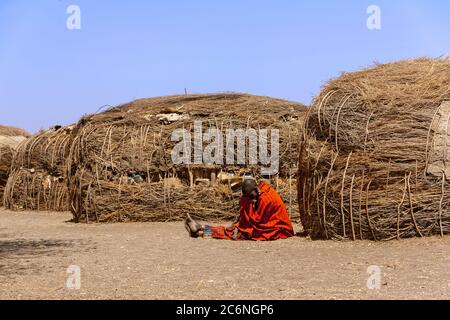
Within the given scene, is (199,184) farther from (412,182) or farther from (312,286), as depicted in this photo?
(312,286)

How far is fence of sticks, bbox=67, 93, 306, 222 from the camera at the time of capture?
15.6 m

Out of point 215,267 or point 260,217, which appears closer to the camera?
point 215,267

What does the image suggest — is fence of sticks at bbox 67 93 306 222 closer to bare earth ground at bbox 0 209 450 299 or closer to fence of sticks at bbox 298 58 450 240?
bare earth ground at bbox 0 209 450 299

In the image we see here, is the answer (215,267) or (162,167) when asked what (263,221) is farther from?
(162,167)

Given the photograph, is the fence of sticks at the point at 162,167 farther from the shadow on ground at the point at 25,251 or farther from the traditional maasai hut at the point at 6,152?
the traditional maasai hut at the point at 6,152

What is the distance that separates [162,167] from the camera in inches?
622

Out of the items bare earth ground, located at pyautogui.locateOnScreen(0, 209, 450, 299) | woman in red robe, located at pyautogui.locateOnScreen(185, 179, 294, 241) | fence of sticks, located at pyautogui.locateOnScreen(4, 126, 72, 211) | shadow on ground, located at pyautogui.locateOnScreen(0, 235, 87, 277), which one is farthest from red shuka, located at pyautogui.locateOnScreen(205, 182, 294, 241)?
fence of sticks, located at pyautogui.locateOnScreen(4, 126, 72, 211)

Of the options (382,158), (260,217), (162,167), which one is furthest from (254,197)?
(162,167)

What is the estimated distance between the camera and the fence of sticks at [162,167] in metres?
15.6

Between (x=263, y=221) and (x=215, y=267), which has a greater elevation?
(x=215, y=267)

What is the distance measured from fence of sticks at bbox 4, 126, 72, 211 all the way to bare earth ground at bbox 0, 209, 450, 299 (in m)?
7.09

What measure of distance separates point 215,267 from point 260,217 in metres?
3.15
